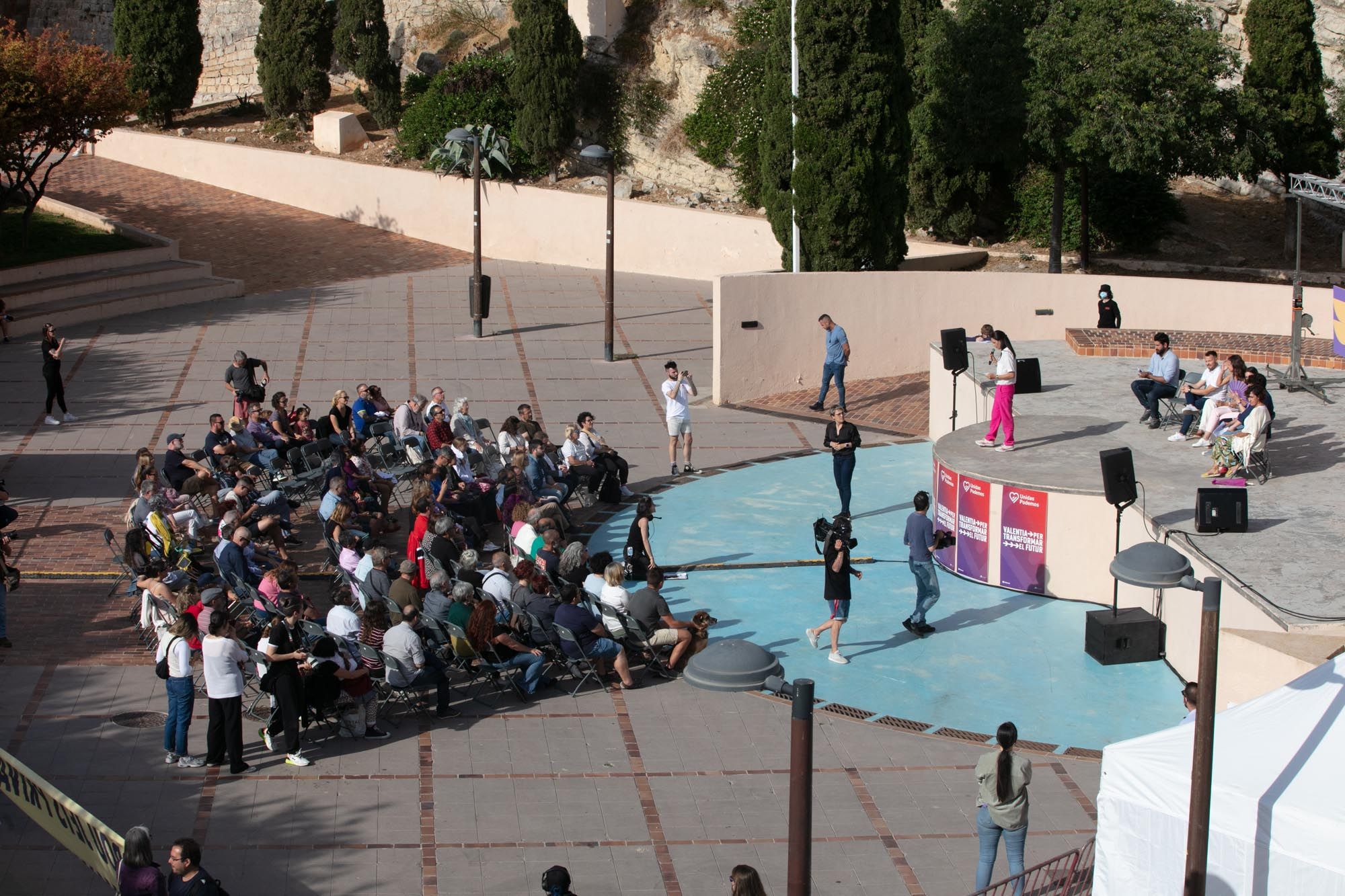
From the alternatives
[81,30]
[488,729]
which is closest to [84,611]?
[488,729]

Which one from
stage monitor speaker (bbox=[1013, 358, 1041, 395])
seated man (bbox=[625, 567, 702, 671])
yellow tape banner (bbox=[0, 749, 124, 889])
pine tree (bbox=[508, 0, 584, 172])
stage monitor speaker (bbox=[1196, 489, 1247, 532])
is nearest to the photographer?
yellow tape banner (bbox=[0, 749, 124, 889])

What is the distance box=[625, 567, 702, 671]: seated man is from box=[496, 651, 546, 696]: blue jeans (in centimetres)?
97

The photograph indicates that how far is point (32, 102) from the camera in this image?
25953 millimetres

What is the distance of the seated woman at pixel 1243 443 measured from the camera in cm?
1551

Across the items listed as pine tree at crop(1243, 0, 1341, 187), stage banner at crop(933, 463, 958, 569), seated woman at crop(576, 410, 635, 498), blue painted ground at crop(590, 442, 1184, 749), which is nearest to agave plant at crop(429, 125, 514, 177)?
pine tree at crop(1243, 0, 1341, 187)

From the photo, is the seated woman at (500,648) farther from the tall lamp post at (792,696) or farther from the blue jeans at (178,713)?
the tall lamp post at (792,696)

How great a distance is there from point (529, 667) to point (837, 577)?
2820mm

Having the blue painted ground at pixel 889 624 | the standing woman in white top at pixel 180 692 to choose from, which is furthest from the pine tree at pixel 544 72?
the standing woman in white top at pixel 180 692

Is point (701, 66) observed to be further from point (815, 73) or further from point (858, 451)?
point (858, 451)

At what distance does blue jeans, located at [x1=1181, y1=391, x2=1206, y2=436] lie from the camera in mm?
17172

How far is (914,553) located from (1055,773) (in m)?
2.94

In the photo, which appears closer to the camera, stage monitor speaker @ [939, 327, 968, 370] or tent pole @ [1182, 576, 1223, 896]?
tent pole @ [1182, 576, 1223, 896]

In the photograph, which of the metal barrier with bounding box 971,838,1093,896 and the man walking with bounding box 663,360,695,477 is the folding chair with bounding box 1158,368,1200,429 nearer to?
the man walking with bounding box 663,360,695,477

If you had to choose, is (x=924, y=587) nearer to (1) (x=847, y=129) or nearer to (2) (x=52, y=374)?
(2) (x=52, y=374)
